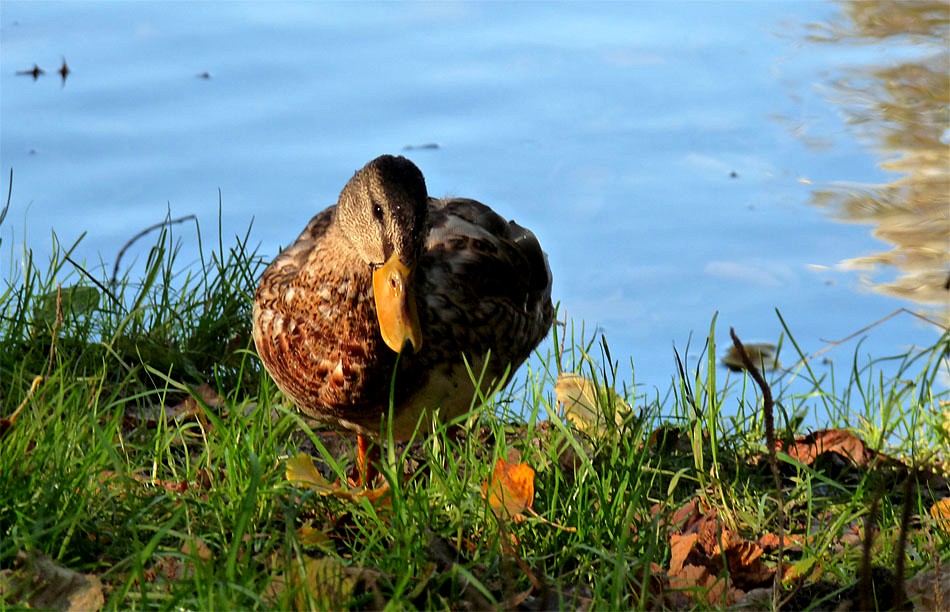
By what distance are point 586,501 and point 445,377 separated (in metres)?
0.77

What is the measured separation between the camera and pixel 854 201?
7.28 m

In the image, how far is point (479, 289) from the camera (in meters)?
4.03

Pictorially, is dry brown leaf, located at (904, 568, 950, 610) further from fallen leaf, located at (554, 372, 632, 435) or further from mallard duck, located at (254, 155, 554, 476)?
mallard duck, located at (254, 155, 554, 476)

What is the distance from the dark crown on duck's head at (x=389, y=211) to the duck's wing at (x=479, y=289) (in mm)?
250

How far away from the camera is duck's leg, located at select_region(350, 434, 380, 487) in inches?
153

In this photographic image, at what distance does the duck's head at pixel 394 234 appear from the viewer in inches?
144

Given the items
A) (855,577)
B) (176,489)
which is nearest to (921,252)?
(855,577)

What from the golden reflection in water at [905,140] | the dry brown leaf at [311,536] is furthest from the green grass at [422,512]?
the golden reflection in water at [905,140]

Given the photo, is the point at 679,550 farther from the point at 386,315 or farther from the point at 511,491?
the point at 386,315

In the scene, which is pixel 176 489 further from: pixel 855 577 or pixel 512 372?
pixel 855 577

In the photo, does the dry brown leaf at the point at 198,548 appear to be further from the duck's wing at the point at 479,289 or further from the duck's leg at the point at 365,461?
the duck's wing at the point at 479,289

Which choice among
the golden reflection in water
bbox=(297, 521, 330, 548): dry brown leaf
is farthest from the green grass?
the golden reflection in water

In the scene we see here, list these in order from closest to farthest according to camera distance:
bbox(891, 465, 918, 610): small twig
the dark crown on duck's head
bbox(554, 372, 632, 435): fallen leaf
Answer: bbox(891, 465, 918, 610): small twig → the dark crown on duck's head → bbox(554, 372, 632, 435): fallen leaf

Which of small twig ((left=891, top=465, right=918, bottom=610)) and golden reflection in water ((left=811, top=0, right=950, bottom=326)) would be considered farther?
golden reflection in water ((left=811, top=0, right=950, bottom=326))
